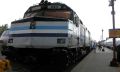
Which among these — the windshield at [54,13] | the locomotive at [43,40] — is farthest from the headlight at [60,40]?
the windshield at [54,13]

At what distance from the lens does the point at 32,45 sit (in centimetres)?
1483

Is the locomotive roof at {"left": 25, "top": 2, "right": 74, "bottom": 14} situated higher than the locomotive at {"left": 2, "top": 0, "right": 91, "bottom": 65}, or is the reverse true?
the locomotive roof at {"left": 25, "top": 2, "right": 74, "bottom": 14}

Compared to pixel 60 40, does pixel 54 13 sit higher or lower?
higher

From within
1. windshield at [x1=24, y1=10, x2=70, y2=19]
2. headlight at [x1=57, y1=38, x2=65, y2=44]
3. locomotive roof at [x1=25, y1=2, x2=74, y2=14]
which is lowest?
headlight at [x1=57, y1=38, x2=65, y2=44]

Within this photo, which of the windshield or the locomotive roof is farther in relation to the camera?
the locomotive roof

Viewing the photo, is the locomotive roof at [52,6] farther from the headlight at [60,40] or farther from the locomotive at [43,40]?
the headlight at [60,40]

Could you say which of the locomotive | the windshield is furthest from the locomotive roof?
the locomotive

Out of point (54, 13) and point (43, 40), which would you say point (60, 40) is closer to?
point (43, 40)

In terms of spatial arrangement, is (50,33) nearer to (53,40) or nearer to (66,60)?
(53,40)

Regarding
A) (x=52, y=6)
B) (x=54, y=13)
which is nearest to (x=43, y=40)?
(x=54, y=13)

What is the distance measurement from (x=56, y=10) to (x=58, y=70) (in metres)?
2.98

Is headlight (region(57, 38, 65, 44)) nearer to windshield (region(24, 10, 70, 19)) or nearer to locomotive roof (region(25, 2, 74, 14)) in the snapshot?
windshield (region(24, 10, 70, 19))

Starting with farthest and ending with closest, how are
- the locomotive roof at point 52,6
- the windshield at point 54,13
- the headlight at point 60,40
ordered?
1. the locomotive roof at point 52,6
2. the windshield at point 54,13
3. the headlight at point 60,40

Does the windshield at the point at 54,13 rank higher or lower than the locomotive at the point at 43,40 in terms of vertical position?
higher
